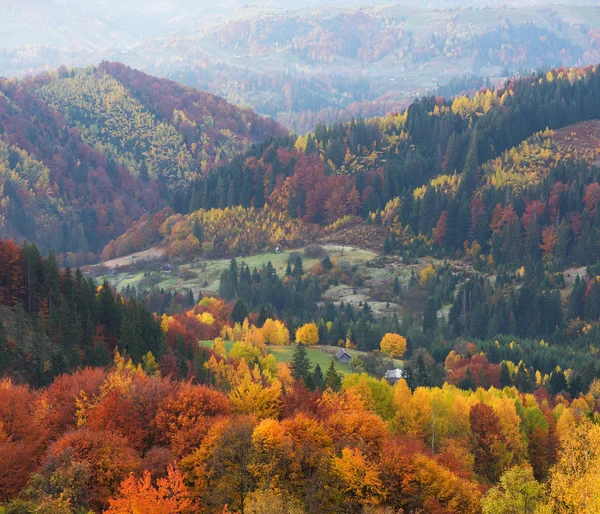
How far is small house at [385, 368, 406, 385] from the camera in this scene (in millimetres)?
167613

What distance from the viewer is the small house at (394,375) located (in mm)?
167613

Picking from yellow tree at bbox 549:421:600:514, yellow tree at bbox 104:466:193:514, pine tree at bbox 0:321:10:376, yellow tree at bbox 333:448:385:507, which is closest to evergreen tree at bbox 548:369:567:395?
yellow tree at bbox 549:421:600:514

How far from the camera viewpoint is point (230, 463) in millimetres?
82812

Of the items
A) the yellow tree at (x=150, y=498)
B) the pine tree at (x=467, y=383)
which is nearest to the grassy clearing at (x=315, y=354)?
the pine tree at (x=467, y=383)

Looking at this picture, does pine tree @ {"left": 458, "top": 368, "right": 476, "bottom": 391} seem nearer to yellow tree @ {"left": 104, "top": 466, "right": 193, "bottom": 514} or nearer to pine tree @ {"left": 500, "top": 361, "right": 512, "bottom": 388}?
pine tree @ {"left": 500, "top": 361, "right": 512, "bottom": 388}

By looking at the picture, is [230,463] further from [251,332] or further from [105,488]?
[251,332]

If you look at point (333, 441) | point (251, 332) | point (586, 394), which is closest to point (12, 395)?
point (333, 441)

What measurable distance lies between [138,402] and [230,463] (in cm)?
1404

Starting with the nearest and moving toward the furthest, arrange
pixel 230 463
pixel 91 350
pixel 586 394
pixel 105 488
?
pixel 105 488, pixel 230 463, pixel 91 350, pixel 586 394

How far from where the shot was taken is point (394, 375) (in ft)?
558

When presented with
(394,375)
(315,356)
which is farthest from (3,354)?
(315,356)

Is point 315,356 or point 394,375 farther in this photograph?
point 315,356

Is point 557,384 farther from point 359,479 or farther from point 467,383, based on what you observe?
point 359,479

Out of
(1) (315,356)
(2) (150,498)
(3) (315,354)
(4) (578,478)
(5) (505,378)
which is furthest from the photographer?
(3) (315,354)
